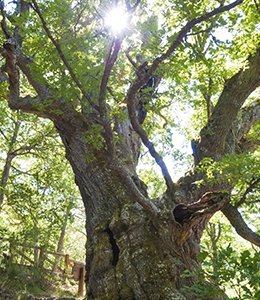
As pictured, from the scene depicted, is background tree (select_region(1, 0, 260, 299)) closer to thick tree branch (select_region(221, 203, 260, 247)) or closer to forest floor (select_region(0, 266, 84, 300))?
thick tree branch (select_region(221, 203, 260, 247))

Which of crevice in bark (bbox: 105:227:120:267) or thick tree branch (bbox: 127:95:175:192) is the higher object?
thick tree branch (bbox: 127:95:175:192)

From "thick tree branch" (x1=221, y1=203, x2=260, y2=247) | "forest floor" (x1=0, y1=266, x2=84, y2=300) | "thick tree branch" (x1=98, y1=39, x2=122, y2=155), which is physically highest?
"thick tree branch" (x1=98, y1=39, x2=122, y2=155)

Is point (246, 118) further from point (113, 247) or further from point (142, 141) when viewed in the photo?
point (113, 247)

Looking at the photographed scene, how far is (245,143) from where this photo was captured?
7.50 metres

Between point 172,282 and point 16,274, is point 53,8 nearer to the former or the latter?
point 172,282

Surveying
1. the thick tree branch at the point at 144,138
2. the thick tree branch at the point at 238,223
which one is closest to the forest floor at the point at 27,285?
the thick tree branch at the point at 144,138

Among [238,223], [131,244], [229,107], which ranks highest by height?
[229,107]

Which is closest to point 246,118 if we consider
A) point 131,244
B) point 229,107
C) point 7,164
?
point 229,107

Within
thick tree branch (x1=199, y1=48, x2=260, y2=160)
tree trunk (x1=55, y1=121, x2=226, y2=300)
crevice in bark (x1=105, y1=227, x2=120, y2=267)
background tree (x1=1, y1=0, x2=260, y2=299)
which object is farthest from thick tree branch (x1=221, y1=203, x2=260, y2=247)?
crevice in bark (x1=105, y1=227, x2=120, y2=267)

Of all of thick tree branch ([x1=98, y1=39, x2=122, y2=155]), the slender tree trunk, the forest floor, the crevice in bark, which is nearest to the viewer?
thick tree branch ([x1=98, y1=39, x2=122, y2=155])

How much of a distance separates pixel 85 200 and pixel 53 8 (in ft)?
11.5

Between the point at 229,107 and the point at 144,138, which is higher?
the point at 229,107

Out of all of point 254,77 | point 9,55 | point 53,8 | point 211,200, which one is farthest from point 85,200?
point 254,77

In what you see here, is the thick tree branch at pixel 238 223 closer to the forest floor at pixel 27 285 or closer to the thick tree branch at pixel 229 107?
the thick tree branch at pixel 229 107
